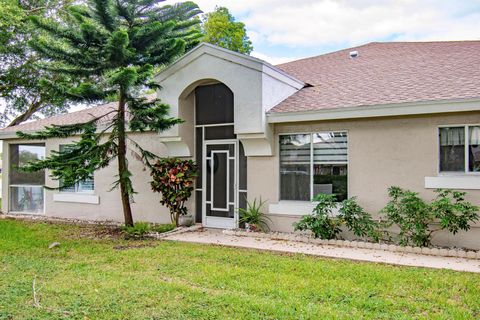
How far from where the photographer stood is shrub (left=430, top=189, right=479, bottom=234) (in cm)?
792

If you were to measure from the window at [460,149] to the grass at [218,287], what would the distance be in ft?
9.24

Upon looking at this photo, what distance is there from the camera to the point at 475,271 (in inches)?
264

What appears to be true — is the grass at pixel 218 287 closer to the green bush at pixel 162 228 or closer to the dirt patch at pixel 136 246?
the dirt patch at pixel 136 246

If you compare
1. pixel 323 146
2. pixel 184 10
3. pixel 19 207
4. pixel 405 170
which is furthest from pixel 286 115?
pixel 19 207

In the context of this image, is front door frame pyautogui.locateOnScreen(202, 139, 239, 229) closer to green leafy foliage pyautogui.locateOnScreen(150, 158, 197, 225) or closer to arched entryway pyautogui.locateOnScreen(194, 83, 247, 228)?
arched entryway pyautogui.locateOnScreen(194, 83, 247, 228)

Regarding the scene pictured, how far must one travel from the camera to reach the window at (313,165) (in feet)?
32.0

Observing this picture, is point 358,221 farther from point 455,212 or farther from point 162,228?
point 162,228

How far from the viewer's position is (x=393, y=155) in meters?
9.11

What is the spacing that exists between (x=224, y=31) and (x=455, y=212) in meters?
24.4

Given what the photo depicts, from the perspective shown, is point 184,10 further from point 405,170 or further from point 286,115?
point 405,170

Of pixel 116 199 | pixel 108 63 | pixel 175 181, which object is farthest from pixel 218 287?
pixel 116 199

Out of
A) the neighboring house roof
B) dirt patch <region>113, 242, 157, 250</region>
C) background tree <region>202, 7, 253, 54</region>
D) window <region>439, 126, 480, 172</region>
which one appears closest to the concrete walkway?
dirt patch <region>113, 242, 157, 250</region>

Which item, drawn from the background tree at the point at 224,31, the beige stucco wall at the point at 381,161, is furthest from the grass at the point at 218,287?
the background tree at the point at 224,31

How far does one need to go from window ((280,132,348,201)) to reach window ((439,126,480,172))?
212 centimetres
